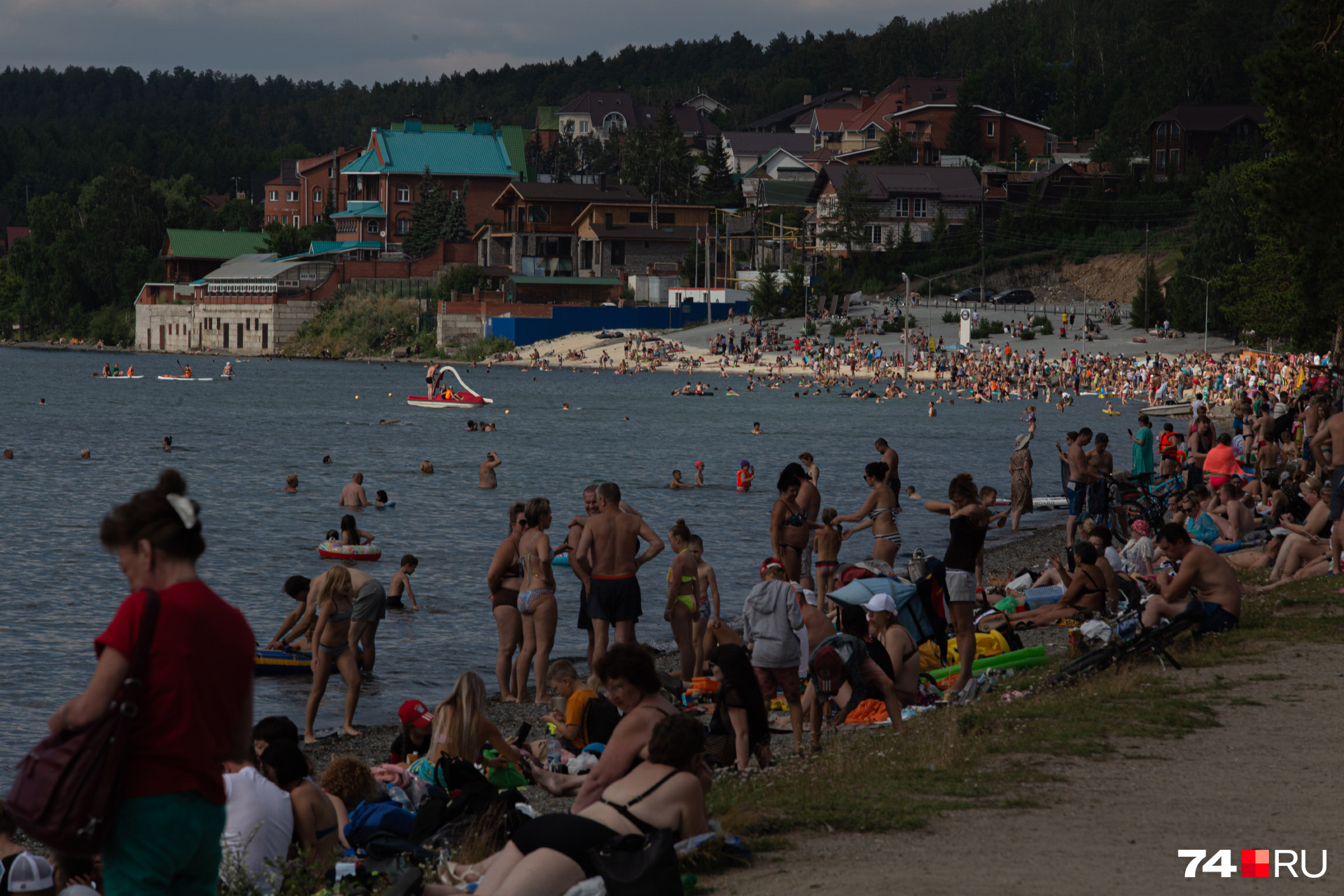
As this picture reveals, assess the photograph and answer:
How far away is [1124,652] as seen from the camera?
10.4 meters

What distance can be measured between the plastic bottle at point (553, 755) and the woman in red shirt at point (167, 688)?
5147mm

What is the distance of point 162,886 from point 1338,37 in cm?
1644

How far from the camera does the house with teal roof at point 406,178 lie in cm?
10919

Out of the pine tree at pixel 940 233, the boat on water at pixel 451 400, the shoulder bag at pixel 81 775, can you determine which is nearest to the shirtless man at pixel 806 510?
the shoulder bag at pixel 81 775

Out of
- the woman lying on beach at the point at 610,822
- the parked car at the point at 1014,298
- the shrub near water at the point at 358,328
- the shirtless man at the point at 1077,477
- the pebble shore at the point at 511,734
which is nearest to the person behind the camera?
the woman lying on beach at the point at 610,822

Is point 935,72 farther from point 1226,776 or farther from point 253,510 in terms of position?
point 1226,776

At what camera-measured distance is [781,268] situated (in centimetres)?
9725

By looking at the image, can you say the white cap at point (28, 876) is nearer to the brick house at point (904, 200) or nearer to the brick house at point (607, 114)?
the brick house at point (904, 200)

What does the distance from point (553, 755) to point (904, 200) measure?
90.6 m

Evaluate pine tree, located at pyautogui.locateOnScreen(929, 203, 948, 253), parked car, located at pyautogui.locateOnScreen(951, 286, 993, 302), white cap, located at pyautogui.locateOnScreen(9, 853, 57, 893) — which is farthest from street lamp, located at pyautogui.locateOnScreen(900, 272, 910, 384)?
white cap, located at pyautogui.locateOnScreen(9, 853, 57, 893)

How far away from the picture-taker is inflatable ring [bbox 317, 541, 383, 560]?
850 inches

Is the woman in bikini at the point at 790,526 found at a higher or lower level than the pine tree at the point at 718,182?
lower

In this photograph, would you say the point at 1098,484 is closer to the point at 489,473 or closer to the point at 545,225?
the point at 489,473

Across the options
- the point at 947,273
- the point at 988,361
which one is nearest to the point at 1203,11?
the point at 947,273
